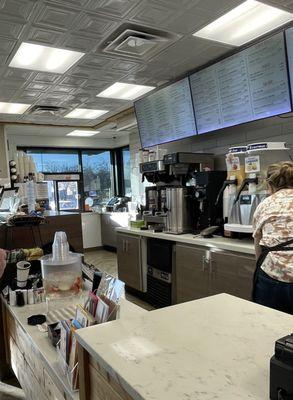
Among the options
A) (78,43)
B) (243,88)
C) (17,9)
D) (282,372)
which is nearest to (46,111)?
(78,43)

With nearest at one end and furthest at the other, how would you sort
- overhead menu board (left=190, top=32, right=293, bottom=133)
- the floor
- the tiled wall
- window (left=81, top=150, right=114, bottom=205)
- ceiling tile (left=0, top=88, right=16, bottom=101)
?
1. overhead menu board (left=190, top=32, right=293, bottom=133)
2. the tiled wall
3. ceiling tile (left=0, top=88, right=16, bottom=101)
4. the floor
5. window (left=81, top=150, right=114, bottom=205)

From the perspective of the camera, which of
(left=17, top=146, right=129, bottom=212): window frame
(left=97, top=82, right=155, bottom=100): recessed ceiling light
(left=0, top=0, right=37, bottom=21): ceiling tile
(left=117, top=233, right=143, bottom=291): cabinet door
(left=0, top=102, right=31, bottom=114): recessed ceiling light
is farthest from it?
(left=17, top=146, right=129, bottom=212): window frame

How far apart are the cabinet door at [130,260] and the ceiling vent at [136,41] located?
205 cm

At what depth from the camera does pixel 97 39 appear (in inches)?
118

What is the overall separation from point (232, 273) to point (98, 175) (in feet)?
19.0

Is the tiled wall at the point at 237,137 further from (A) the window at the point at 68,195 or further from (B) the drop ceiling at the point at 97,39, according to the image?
(A) the window at the point at 68,195

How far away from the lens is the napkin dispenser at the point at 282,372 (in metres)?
0.61

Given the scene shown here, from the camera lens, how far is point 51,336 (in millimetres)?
1425

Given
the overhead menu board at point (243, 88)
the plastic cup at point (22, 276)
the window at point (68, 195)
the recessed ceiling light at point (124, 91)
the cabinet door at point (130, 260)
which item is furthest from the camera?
the window at point (68, 195)

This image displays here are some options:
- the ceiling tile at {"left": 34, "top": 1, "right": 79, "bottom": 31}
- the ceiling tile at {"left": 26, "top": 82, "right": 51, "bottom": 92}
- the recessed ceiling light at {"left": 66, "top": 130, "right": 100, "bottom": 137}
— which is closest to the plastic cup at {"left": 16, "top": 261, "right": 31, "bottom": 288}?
the ceiling tile at {"left": 34, "top": 1, "right": 79, "bottom": 31}

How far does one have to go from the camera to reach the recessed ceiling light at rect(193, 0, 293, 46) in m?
2.71

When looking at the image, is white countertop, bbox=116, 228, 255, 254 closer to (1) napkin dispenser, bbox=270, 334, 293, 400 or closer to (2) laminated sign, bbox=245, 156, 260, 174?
(2) laminated sign, bbox=245, 156, 260, 174

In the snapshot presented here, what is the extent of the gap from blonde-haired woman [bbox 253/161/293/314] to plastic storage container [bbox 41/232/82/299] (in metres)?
1.09

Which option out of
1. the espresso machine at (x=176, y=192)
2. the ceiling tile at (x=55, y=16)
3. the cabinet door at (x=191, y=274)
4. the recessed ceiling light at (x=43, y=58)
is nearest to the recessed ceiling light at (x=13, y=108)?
the recessed ceiling light at (x=43, y=58)
